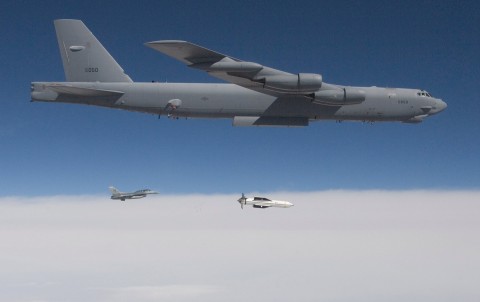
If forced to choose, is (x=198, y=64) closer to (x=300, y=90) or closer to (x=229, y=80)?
(x=229, y=80)

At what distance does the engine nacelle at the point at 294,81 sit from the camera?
18.9 metres

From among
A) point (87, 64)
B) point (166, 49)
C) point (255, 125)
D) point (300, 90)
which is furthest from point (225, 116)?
point (87, 64)

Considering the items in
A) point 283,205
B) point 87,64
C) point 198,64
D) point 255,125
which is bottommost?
point 283,205

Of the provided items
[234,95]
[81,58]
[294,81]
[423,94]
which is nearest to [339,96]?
[294,81]

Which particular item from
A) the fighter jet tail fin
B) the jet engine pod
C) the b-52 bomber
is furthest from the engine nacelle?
the fighter jet tail fin

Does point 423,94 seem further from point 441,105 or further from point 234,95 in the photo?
point 234,95

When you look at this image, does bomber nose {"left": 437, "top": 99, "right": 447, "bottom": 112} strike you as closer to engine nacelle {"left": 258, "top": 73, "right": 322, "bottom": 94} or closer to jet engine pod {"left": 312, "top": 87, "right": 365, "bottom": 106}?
jet engine pod {"left": 312, "top": 87, "right": 365, "bottom": 106}

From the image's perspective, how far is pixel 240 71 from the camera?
1812 centimetres

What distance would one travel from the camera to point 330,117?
21.9 metres

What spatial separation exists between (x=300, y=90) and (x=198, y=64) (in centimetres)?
397

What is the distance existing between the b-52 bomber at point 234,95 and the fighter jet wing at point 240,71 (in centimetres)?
4

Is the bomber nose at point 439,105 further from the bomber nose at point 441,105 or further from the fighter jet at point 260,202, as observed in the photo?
the fighter jet at point 260,202

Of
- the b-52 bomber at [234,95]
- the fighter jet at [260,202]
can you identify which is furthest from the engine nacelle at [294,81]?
the fighter jet at [260,202]

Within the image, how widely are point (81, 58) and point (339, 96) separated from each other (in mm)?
11032
